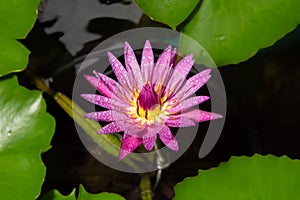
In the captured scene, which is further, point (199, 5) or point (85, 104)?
point (85, 104)

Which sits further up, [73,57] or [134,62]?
[134,62]

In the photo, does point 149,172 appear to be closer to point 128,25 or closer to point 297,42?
point 128,25

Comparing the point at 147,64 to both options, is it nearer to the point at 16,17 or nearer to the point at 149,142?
the point at 149,142

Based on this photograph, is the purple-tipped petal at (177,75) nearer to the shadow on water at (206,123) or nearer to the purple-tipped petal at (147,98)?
the purple-tipped petal at (147,98)

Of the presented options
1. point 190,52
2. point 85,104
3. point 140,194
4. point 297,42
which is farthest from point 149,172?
point 297,42

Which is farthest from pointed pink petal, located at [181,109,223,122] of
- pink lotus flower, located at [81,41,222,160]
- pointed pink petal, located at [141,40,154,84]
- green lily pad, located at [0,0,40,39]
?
green lily pad, located at [0,0,40,39]
